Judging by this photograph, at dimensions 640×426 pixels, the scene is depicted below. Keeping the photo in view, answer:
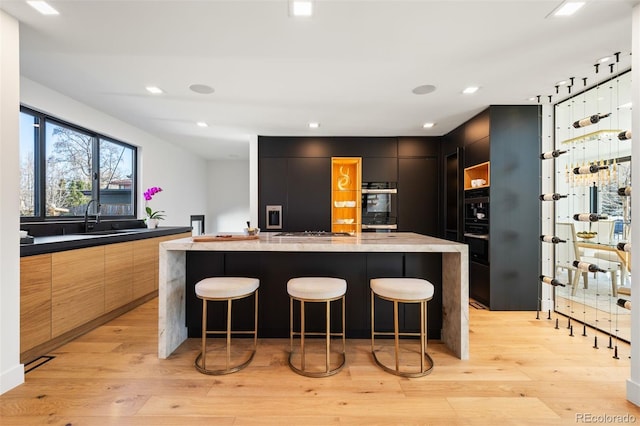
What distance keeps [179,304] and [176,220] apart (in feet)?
12.0

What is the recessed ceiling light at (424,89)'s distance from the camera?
300 cm

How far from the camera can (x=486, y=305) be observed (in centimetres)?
362

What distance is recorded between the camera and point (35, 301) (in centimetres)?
220

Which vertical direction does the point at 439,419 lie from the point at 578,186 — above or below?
below

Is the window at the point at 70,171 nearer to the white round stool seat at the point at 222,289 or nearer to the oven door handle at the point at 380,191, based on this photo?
the white round stool seat at the point at 222,289

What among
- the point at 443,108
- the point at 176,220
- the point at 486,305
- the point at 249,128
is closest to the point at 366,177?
the point at 443,108

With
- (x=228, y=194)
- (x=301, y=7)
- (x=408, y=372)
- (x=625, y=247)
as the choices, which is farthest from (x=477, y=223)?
(x=228, y=194)

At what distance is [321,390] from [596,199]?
11.2 ft

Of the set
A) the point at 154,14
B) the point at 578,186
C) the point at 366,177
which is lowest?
the point at 578,186

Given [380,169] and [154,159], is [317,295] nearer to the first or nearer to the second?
[380,169]

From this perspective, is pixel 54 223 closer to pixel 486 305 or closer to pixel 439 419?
pixel 439 419

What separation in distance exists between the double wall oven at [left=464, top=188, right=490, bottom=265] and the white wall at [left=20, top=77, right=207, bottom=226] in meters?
5.09

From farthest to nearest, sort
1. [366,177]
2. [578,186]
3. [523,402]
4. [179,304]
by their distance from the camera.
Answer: [366,177]
[578,186]
[179,304]
[523,402]

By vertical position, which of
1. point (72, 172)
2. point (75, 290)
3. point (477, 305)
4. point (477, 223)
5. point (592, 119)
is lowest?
Result: point (477, 305)
